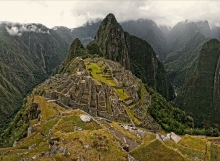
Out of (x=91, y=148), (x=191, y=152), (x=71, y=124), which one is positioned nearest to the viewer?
(x=91, y=148)

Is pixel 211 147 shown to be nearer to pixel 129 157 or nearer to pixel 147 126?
pixel 129 157

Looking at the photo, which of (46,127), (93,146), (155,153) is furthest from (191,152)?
(46,127)

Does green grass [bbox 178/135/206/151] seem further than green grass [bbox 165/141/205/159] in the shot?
Yes

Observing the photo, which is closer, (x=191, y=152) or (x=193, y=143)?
(x=191, y=152)

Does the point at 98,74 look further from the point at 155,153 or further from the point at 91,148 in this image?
the point at 155,153

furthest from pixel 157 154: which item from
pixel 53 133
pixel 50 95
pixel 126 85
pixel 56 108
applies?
pixel 126 85

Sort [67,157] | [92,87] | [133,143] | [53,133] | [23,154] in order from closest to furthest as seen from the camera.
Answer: [67,157] → [23,154] → [53,133] → [133,143] → [92,87]

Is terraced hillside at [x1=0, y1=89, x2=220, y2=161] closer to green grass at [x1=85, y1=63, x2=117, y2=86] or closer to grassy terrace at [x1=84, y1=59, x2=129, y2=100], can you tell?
grassy terrace at [x1=84, y1=59, x2=129, y2=100]

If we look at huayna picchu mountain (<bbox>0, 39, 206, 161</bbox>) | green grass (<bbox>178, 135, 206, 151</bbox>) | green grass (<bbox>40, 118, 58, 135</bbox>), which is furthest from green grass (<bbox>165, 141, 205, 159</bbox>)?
green grass (<bbox>40, 118, 58, 135</bbox>)
